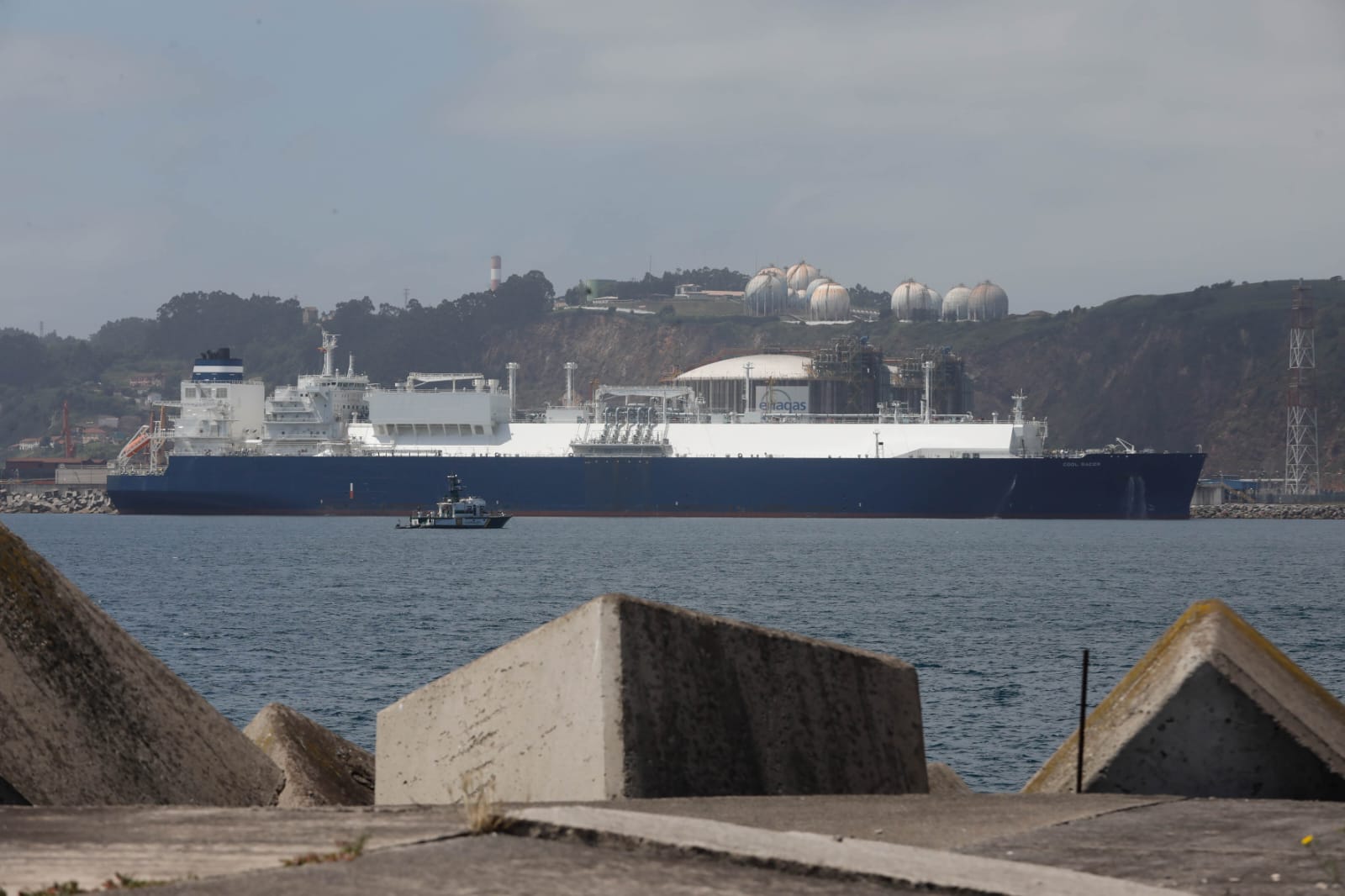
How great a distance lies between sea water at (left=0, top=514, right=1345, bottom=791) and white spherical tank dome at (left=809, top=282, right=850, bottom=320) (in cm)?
7764

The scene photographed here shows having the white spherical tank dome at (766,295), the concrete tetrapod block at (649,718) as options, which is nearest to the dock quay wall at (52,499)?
the white spherical tank dome at (766,295)

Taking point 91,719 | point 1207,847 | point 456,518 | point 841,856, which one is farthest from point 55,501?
point 841,856

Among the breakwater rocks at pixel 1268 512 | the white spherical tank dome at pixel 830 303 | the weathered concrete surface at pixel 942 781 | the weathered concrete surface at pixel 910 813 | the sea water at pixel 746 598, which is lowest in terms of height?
the breakwater rocks at pixel 1268 512

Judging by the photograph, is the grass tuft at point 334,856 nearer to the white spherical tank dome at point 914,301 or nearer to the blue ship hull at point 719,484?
the blue ship hull at point 719,484

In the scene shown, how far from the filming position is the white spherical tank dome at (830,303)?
140250mm

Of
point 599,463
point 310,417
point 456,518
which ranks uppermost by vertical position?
point 310,417

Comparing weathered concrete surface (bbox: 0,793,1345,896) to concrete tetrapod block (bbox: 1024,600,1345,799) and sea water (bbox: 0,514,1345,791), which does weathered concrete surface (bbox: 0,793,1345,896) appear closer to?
concrete tetrapod block (bbox: 1024,600,1345,799)

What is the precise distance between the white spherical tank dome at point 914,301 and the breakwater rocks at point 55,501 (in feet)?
224

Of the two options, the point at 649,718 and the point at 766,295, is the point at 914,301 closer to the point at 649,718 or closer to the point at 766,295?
the point at 766,295

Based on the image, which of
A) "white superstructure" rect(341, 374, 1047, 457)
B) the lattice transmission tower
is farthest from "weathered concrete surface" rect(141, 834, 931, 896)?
the lattice transmission tower

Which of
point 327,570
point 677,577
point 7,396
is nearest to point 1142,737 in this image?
point 677,577

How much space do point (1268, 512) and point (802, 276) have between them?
58379mm

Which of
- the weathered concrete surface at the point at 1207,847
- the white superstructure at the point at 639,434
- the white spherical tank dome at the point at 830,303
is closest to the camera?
the weathered concrete surface at the point at 1207,847

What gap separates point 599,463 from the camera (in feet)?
231
